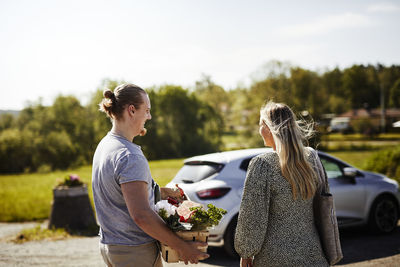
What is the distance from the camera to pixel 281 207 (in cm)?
268

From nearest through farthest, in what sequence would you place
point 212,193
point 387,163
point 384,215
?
point 212,193 < point 384,215 < point 387,163

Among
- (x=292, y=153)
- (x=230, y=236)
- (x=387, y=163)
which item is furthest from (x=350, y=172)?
(x=387, y=163)

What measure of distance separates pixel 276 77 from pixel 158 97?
45.4 feet

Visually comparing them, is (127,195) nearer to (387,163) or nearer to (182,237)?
(182,237)

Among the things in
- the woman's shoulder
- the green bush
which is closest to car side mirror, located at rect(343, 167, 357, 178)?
the woman's shoulder

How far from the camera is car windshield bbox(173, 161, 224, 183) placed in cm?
700

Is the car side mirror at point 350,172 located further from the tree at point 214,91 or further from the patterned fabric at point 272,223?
the tree at point 214,91

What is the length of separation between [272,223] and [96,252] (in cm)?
619

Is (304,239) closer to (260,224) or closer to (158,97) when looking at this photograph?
(260,224)

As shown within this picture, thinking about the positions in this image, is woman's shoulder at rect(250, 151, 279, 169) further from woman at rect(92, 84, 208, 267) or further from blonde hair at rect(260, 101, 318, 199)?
woman at rect(92, 84, 208, 267)

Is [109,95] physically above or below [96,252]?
above

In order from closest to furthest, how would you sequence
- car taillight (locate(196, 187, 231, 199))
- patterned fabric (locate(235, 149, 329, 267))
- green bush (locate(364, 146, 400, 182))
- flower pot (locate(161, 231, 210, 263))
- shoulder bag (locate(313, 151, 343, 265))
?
flower pot (locate(161, 231, 210, 263))
patterned fabric (locate(235, 149, 329, 267))
shoulder bag (locate(313, 151, 343, 265))
car taillight (locate(196, 187, 231, 199))
green bush (locate(364, 146, 400, 182))

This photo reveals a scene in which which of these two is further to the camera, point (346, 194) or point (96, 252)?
point (96, 252)

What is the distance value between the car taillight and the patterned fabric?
394 cm
